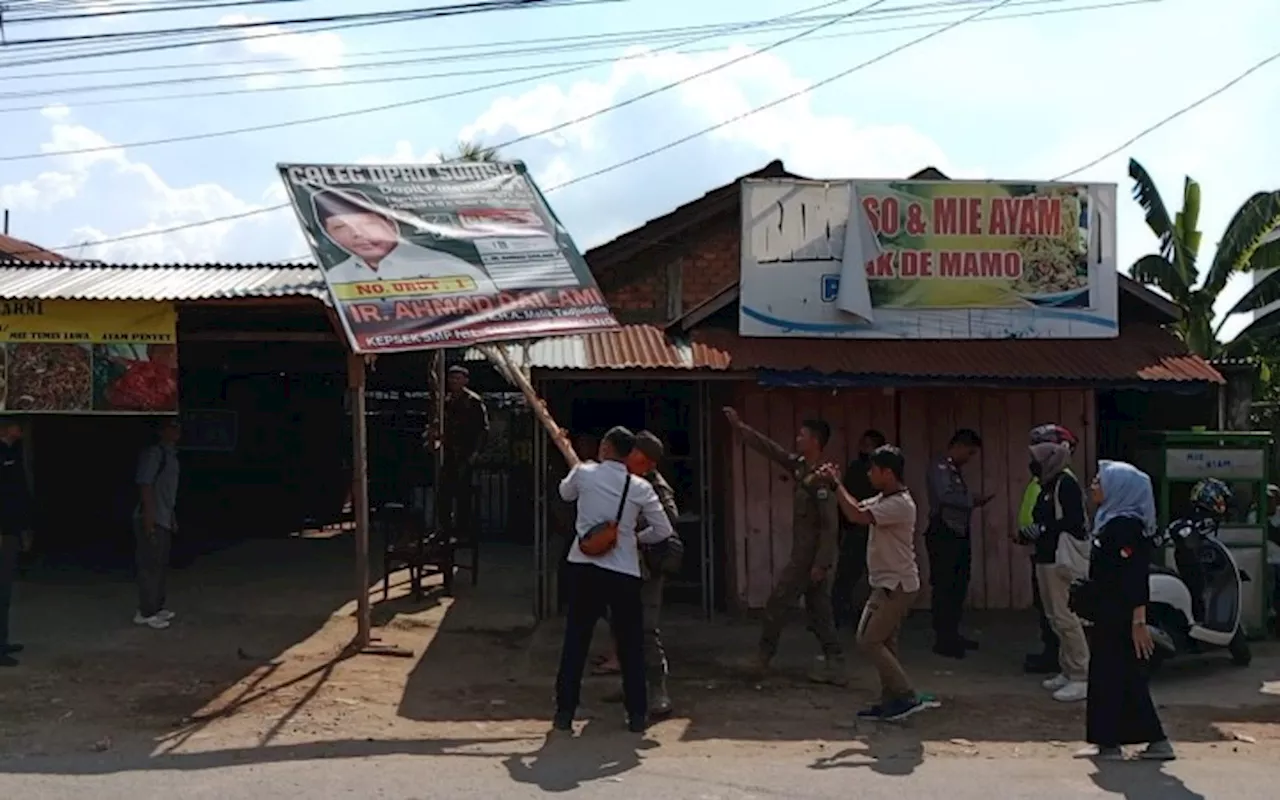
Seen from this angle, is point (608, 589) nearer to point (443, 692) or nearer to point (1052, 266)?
point (443, 692)

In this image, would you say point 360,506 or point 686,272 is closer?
point 360,506

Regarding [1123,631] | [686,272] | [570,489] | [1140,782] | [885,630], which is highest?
[686,272]

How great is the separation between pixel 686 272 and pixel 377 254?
25.2 ft

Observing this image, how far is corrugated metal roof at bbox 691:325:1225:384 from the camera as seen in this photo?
10.1 metres

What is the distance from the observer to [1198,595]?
8.95 meters

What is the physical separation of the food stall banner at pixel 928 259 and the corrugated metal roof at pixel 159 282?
3902 millimetres

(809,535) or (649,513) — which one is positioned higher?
(649,513)

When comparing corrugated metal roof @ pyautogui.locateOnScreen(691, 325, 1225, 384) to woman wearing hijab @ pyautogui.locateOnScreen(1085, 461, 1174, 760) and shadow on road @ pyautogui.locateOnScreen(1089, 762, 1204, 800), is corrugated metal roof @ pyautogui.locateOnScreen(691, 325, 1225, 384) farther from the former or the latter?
shadow on road @ pyautogui.locateOnScreen(1089, 762, 1204, 800)

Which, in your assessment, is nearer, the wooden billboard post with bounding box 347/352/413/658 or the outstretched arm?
the outstretched arm

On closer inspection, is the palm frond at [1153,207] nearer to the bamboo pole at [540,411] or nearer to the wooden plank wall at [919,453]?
the wooden plank wall at [919,453]

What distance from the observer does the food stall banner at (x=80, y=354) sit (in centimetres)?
936

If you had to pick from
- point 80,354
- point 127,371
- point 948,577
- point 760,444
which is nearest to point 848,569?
point 948,577

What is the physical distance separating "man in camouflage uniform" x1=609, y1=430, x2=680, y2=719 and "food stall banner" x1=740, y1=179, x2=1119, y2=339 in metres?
3.30

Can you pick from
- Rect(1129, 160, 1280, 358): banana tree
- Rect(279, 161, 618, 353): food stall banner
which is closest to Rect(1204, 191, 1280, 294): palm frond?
Rect(1129, 160, 1280, 358): banana tree
